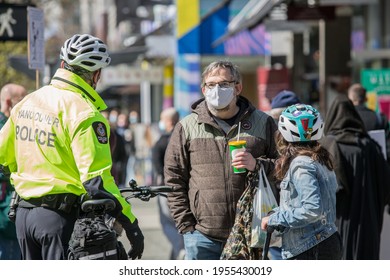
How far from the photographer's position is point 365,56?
1747 cm

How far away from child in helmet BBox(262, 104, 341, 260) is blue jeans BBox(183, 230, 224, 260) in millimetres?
577

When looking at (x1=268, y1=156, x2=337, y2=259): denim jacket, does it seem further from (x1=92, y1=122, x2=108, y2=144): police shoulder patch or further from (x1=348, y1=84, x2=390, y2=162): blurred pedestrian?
(x1=348, y1=84, x2=390, y2=162): blurred pedestrian

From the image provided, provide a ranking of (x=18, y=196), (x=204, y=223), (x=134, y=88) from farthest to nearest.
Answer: (x=134, y=88) < (x=204, y=223) < (x=18, y=196)

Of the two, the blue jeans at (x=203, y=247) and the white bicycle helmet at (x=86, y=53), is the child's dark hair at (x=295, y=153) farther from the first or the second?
the white bicycle helmet at (x=86, y=53)

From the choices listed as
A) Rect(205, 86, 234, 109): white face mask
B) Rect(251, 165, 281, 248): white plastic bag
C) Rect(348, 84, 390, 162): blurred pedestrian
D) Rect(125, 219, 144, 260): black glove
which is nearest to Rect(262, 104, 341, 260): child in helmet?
Rect(251, 165, 281, 248): white plastic bag

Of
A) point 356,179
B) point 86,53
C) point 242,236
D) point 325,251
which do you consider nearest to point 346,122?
point 356,179

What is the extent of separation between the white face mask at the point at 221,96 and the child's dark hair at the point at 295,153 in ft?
1.79

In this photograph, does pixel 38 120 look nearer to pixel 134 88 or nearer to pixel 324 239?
pixel 324 239

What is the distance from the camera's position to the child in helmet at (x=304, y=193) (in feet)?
18.5

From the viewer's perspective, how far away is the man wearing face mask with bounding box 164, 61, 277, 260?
6.25 m

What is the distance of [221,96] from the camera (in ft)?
20.7

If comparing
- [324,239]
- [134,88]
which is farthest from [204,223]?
[134,88]
